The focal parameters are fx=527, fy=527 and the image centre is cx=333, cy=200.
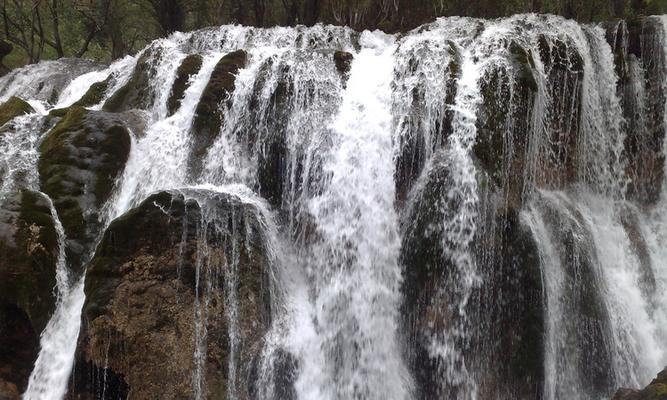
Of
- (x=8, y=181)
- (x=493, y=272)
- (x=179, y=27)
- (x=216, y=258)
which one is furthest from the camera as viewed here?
(x=179, y=27)

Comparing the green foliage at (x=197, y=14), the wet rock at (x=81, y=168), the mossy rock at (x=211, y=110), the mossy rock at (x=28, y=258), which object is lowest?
the mossy rock at (x=28, y=258)

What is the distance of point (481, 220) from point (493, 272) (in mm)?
704

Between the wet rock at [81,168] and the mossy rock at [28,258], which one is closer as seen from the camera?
the mossy rock at [28,258]

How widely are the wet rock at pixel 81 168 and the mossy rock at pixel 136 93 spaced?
5.15 ft

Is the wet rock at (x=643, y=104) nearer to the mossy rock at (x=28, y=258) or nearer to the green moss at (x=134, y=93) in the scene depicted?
the green moss at (x=134, y=93)

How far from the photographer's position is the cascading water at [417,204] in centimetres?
659

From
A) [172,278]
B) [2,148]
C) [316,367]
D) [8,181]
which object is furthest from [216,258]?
[2,148]

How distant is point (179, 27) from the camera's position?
21.9 metres

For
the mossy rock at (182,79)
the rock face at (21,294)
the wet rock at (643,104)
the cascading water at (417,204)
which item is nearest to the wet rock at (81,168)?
the cascading water at (417,204)

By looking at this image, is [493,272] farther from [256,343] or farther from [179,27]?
[179,27]

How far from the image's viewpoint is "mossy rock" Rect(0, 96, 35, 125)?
988 centimetres

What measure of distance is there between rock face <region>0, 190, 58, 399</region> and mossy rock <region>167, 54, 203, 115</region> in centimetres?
365

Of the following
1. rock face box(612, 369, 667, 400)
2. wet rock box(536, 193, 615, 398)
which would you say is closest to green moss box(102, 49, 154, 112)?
wet rock box(536, 193, 615, 398)

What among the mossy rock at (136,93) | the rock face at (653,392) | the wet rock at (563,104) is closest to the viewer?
the rock face at (653,392)
